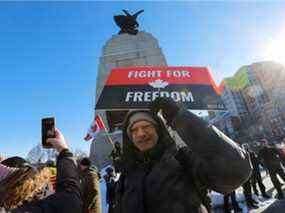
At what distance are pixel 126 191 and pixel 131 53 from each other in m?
16.7

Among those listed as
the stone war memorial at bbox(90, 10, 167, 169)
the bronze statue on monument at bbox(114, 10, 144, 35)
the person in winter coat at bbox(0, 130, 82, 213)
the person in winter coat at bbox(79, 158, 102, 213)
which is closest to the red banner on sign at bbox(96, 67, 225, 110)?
Result: the person in winter coat at bbox(79, 158, 102, 213)

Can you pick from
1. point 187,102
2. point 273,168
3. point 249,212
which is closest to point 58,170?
point 187,102

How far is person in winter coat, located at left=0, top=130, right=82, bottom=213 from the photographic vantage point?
126cm

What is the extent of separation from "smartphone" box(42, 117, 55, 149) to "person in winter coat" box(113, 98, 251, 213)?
1.93 ft

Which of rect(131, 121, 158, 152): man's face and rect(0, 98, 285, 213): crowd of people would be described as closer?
rect(0, 98, 285, 213): crowd of people

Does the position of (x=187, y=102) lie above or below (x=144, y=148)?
above

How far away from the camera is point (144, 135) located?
165 cm

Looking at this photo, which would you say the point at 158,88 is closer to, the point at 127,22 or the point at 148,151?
the point at 148,151

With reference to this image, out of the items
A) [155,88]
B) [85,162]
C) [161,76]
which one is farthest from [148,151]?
[85,162]

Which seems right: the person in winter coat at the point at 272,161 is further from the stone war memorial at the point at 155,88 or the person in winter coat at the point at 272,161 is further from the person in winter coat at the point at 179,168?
the person in winter coat at the point at 179,168

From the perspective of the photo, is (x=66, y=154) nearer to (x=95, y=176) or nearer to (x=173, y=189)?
(x=173, y=189)

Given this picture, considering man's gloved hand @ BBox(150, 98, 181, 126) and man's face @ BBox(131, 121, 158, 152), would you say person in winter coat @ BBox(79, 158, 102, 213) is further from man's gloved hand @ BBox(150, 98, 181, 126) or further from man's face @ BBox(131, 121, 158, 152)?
man's gloved hand @ BBox(150, 98, 181, 126)

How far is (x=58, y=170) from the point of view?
1.48m

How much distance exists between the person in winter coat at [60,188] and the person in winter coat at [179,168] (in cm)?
31
